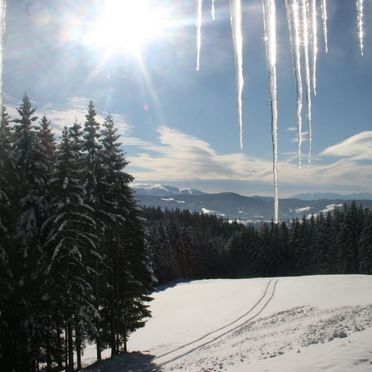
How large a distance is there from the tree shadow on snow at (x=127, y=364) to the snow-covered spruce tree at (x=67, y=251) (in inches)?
92.5

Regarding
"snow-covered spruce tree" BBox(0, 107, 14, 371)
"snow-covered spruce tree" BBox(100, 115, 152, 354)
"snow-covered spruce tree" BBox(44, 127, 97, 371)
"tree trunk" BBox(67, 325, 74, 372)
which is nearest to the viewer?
"snow-covered spruce tree" BBox(0, 107, 14, 371)

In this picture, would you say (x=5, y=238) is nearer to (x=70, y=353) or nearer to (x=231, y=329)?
(x=70, y=353)

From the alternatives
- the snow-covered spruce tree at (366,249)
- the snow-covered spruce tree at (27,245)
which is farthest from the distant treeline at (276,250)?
the snow-covered spruce tree at (27,245)

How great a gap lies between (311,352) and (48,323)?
39.6ft

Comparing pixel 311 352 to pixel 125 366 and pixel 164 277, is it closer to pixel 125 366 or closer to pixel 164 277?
pixel 125 366

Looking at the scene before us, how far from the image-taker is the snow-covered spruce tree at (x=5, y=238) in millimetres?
17031

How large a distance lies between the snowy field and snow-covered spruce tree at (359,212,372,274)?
18.1m

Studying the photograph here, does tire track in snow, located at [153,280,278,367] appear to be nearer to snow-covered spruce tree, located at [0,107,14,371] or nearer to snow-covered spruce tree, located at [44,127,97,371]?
snow-covered spruce tree, located at [44,127,97,371]

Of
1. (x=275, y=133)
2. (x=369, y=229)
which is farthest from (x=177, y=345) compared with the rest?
(x=369, y=229)

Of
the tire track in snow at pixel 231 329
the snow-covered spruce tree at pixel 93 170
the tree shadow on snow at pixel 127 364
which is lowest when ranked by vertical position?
the tire track in snow at pixel 231 329

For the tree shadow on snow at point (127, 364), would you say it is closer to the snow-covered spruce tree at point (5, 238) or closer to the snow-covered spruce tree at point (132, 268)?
the snow-covered spruce tree at point (132, 268)

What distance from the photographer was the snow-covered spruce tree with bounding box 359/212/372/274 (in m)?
61.9

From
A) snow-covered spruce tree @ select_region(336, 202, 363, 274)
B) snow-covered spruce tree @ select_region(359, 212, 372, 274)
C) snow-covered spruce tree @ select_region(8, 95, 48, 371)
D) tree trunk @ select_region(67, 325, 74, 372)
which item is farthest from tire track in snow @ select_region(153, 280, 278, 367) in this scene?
snow-covered spruce tree @ select_region(336, 202, 363, 274)

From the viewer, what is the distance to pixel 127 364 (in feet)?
71.3
